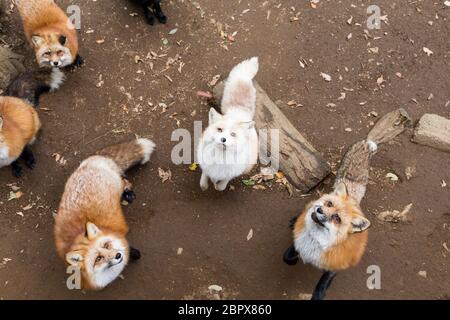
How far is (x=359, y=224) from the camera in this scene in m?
4.34

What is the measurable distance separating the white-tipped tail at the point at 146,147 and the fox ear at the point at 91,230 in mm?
1618

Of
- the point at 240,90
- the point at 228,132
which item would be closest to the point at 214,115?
the point at 228,132

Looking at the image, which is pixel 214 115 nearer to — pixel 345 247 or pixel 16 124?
pixel 345 247

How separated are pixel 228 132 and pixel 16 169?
11.1 feet

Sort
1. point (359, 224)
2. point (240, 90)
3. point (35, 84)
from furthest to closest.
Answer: point (35, 84) < point (240, 90) < point (359, 224)

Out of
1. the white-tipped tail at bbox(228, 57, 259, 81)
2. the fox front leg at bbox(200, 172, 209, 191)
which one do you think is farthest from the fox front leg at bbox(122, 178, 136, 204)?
the white-tipped tail at bbox(228, 57, 259, 81)

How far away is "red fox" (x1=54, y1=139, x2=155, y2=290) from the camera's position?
180 inches

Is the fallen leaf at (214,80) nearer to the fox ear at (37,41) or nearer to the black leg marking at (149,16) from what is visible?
the black leg marking at (149,16)

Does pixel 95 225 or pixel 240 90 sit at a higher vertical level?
pixel 240 90

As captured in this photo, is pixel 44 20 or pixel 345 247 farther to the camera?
pixel 44 20

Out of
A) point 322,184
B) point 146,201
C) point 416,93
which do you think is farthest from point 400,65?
point 146,201

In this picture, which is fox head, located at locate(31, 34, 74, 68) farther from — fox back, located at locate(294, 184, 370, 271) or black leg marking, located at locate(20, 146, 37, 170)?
fox back, located at locate(294, 184, 370, 271)

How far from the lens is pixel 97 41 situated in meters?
7.44

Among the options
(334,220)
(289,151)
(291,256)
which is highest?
(334,220)
